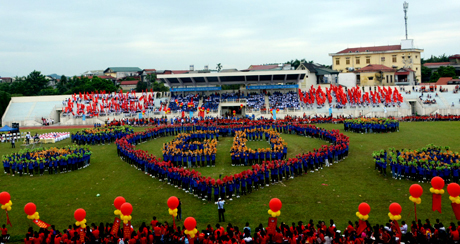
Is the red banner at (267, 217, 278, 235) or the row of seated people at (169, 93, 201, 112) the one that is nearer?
the red banner at (267, 217, 278, 235)

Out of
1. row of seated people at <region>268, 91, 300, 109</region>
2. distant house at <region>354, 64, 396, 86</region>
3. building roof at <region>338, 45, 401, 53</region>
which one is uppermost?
building roof at <region>338, 45, 401, 53</region>

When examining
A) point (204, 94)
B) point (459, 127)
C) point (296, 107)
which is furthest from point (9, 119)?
point (459, 127)

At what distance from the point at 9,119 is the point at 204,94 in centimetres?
2285

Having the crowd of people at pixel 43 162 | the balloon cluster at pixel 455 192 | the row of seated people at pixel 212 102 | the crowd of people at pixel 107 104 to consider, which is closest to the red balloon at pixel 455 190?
the balloon cluster at pixel 455 192

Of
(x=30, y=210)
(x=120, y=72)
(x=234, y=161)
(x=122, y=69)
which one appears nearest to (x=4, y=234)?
(x=30, y=210)

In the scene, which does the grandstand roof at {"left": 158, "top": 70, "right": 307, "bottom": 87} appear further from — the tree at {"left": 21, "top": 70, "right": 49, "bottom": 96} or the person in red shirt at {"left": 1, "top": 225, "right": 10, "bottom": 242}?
the person in red shirt at {"left": 1, "top": 225, "right": 10, "bottom": 242}

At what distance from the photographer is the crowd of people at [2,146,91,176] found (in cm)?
1638

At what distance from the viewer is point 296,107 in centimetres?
3853

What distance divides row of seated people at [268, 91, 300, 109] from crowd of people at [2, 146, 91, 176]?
25.5 m

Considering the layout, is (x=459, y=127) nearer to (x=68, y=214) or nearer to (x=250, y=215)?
(x=250, y=215)

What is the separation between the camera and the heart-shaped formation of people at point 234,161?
12188mm

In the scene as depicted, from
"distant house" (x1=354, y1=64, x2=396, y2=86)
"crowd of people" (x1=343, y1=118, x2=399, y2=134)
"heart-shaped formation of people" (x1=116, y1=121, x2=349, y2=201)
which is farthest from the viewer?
"distant house" (x1=354, y1=64, x2=396, y2=86)

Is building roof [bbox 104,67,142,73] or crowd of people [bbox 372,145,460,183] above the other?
building roof [bbox 104,67,142,73]

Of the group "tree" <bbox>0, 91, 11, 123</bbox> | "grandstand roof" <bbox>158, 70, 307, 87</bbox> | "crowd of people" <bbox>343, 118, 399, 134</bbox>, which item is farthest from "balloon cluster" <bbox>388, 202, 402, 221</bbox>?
"tree" <bbox>0, 91, 11, 123</bbox>
